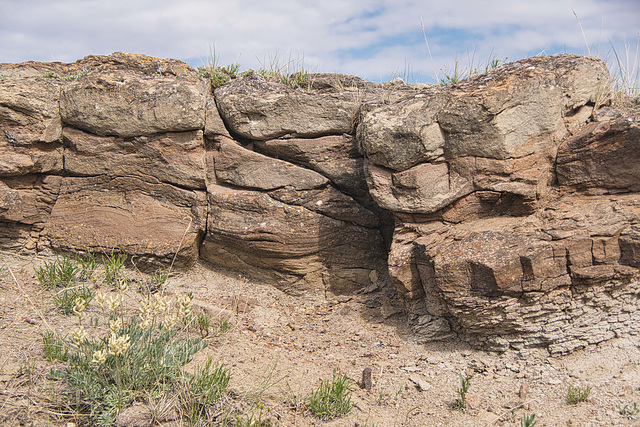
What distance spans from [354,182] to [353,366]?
215 centimetres

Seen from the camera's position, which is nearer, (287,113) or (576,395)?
(576,395)

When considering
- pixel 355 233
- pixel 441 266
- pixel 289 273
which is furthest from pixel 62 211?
pixel 441 266

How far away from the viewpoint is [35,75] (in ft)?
19.7

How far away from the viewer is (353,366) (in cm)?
490

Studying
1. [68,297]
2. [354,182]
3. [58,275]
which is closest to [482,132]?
[354,182]

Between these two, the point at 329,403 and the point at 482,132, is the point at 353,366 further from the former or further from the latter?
the point at 482,132

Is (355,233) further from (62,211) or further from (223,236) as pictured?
(62,211)

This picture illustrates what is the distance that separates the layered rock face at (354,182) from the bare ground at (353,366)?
0.74 ft

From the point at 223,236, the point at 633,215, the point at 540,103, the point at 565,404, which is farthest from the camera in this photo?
the point at 223,236

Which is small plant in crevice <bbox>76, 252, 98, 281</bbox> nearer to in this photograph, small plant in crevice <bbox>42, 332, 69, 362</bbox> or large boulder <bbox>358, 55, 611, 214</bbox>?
small plant in crevice <bbox>42, 332, 69, 362</bbox>

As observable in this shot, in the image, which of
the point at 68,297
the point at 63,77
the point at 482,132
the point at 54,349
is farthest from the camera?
the point at 63,77

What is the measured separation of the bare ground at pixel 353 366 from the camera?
13.0 feet

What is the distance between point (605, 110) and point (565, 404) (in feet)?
9.92

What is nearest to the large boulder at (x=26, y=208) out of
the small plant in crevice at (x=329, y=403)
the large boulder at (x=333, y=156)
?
the large boulder at (x=333, y=156)
